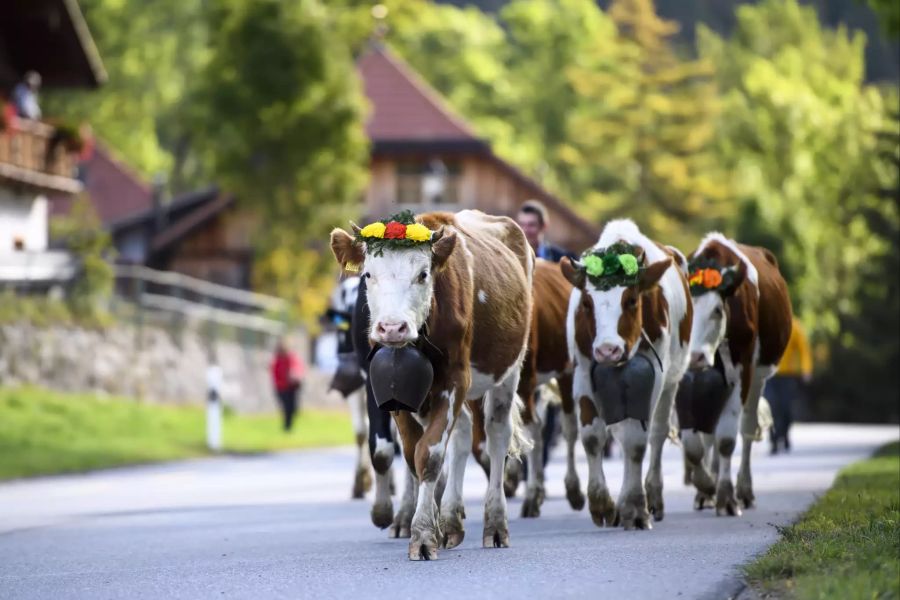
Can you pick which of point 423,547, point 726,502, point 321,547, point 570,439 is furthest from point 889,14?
point 570,439

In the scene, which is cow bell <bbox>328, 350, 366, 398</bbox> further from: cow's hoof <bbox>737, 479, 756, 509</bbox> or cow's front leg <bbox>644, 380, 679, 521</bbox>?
cow's front leg <bbox>644, 380, 679, 521</bbox>

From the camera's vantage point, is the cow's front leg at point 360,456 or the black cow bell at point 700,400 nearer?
the black cow bell at point 700,400

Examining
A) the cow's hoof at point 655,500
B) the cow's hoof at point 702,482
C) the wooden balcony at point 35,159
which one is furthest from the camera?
the wooden balcony at point 35,159

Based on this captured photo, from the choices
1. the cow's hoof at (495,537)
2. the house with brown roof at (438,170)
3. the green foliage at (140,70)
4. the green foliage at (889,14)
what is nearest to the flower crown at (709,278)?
the cow's hoof at (495,537)

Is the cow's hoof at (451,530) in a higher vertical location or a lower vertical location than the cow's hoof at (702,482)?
lower

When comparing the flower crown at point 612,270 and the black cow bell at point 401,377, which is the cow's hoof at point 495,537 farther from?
the flower crown at point 612,270

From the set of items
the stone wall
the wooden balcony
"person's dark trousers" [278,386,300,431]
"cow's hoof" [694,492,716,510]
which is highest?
the wooden balcony

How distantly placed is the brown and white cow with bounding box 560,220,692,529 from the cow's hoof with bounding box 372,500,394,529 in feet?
4.58

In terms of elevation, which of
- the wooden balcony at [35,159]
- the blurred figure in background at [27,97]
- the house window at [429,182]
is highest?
the house window at [429,182]

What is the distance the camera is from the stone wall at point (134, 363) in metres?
34.0

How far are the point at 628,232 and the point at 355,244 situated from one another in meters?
3.51

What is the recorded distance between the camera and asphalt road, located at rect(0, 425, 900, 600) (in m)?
10.9

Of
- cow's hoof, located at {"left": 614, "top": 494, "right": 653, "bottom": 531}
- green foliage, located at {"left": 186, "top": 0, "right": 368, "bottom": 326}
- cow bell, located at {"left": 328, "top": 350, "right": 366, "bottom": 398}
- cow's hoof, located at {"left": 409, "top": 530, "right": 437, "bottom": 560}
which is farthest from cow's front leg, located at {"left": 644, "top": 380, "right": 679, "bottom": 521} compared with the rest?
green foliage, located at {"left": 186, "top": 0, "right": 368, "bottom": 326}

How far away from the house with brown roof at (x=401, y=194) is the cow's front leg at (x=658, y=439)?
152ft
